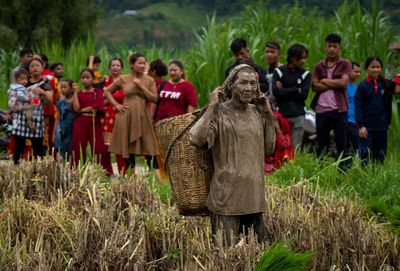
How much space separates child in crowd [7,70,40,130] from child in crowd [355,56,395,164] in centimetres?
375

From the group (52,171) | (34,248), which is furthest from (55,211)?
(52,171)

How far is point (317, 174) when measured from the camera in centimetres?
980

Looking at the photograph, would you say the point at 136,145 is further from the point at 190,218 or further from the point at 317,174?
the point at 190,218

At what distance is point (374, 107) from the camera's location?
36.0 ft

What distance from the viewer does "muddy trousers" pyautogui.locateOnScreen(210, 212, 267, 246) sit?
22.4 feet

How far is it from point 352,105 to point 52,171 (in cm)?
448

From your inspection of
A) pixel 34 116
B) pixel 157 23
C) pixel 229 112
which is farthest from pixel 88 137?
pixel 157 23

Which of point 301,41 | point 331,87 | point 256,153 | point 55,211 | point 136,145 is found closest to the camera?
point 256,153

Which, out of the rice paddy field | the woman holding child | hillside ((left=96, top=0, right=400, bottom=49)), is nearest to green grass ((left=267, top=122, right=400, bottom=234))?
the rice paddy field

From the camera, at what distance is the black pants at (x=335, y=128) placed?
11.0m

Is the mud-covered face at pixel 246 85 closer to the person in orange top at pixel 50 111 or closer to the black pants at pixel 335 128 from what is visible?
the black pants at pixel 335 128

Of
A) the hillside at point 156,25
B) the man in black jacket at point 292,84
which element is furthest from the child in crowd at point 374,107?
the hillside at point 156,25

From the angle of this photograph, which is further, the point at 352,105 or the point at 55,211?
the point at 352,105

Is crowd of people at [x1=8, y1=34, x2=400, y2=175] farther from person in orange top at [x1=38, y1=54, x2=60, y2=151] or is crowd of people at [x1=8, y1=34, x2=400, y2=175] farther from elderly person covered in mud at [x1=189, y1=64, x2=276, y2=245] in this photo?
elderly person covered in mud at [x1=189, y1=64, x2=276, y2=245]
